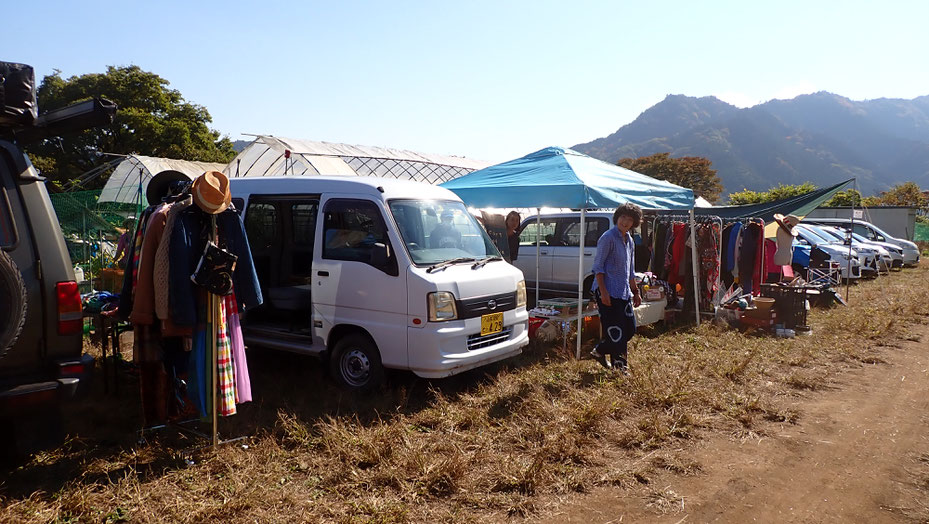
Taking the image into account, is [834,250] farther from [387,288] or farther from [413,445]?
[413,445]

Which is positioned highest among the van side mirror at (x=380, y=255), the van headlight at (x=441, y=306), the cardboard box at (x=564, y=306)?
the van side mirror at (x=380, y=255)

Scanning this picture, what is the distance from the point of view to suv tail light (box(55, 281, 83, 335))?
3250mm

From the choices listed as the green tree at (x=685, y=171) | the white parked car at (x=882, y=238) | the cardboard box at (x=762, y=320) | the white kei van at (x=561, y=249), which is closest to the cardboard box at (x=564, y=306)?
the white kei van at (x=561, y=249)

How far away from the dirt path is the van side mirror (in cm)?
254

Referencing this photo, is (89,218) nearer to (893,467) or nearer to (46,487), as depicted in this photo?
(46,487)

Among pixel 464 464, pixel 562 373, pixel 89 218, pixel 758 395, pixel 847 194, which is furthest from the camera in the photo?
pixel 847 194

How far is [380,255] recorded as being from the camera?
4.93 metres

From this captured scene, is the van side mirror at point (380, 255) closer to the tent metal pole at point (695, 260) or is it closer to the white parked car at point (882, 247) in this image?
the tent metal pole at point (695, 260)

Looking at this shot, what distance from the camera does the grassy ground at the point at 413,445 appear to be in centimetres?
328

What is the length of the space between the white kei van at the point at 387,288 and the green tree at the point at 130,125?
27.0 m

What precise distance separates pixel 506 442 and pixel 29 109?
3.88m

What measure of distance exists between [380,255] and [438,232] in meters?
0.81

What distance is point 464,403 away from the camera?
5.11 m

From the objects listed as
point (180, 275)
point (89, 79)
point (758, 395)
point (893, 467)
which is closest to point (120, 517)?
point (180, 275)
